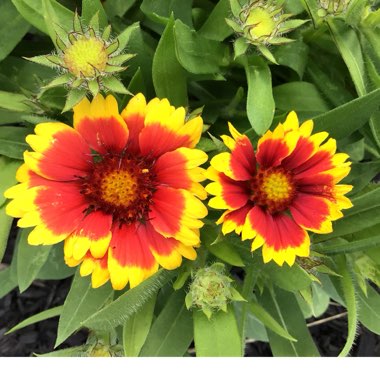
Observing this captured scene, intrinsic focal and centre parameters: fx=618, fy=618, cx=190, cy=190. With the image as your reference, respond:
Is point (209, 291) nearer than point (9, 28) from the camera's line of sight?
Yes

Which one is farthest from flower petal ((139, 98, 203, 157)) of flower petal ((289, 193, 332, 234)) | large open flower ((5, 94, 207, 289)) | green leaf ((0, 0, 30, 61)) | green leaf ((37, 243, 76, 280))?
green leaf ((37, 243, 76, 280))

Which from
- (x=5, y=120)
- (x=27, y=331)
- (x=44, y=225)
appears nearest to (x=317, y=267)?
(x=44, y=225)

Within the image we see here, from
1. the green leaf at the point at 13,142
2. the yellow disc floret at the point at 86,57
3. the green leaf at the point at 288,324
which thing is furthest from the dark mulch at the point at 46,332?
the yellow disc floret at the point at 86,57

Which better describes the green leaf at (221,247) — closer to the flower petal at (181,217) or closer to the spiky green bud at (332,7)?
the flower petal at (181,217)

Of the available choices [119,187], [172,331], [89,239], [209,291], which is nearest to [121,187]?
[119,187]

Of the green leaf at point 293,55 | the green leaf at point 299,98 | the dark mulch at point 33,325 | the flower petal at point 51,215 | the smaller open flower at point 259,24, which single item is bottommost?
the dark mulch at point 33,325

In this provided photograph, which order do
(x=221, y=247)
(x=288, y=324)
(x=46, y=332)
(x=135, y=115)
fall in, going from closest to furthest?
(x=135, y=115) → (x=221, y=247) → (x=288, y=324) → (x=46, y=332)

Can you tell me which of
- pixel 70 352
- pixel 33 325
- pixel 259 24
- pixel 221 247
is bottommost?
pixel 33 325

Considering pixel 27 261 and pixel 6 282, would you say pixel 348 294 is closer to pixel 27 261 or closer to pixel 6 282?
pixel 27 261
